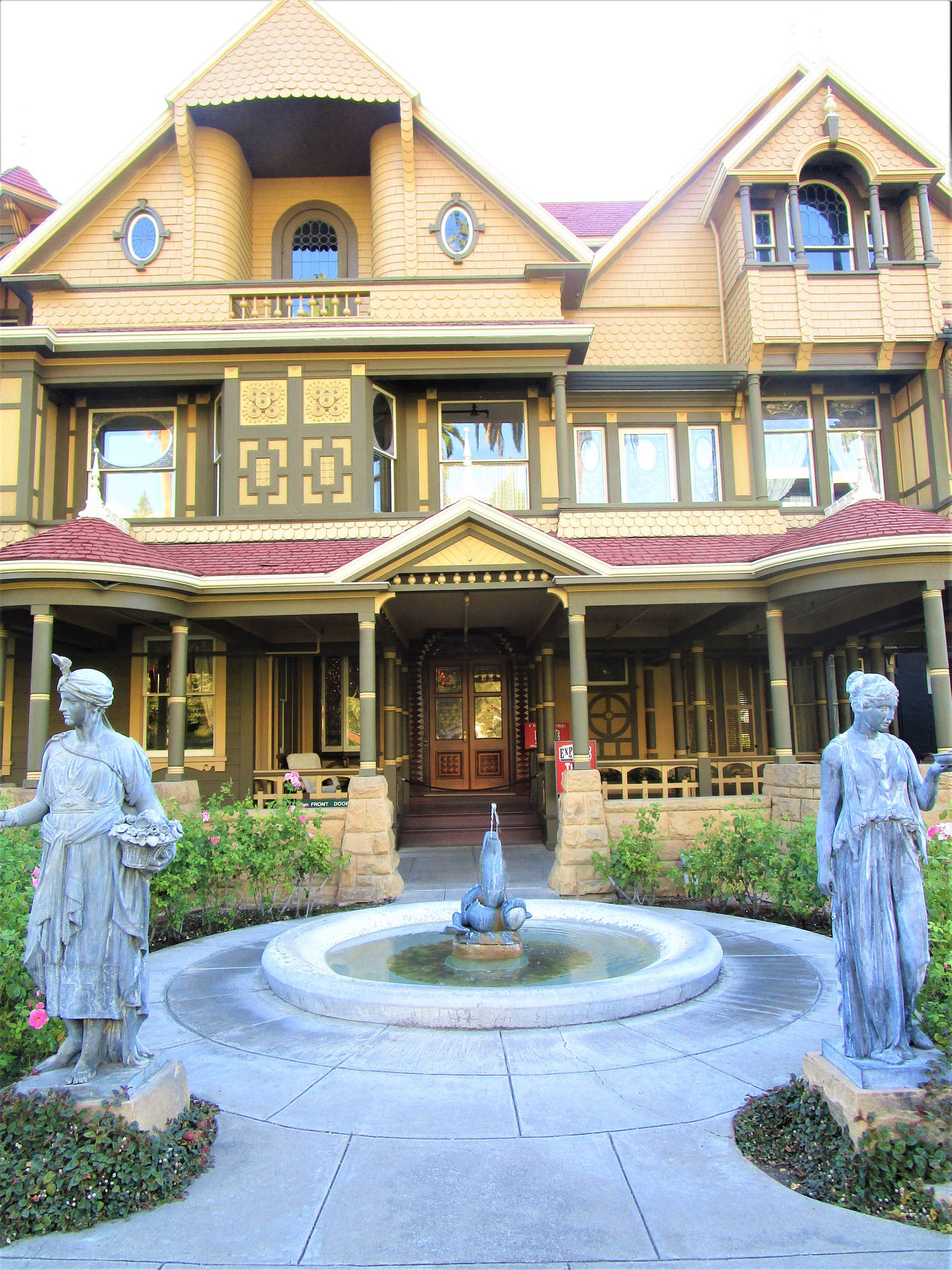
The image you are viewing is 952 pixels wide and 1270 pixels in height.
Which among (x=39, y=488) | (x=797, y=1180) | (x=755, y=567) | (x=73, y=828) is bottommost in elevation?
(x=797, y=1180)

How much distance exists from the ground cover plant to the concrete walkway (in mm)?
108

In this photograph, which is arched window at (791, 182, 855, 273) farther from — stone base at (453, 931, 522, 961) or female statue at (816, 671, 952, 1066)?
female statue at (816, 671, 952, 1066)

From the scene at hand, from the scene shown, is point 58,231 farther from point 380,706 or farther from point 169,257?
point 380,706

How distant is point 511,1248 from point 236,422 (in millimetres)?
14121

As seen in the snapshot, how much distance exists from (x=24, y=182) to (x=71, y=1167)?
2129 cm

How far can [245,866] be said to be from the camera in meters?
9.91

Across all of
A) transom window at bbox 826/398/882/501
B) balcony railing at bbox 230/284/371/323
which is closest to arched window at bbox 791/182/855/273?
transom window at bbox 826/398/882/501

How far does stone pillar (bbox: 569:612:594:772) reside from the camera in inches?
487

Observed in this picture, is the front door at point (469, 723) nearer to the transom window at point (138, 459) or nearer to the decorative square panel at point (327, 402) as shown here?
the decorative square panel at point (327, 402)

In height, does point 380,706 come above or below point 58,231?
below

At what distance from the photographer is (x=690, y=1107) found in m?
4.71

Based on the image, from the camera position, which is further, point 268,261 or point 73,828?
point 268,261

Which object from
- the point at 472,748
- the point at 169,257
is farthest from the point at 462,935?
the point at 169,257

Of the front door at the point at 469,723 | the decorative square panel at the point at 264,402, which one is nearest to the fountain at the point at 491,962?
the front door at the point at 469,723
